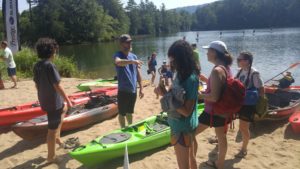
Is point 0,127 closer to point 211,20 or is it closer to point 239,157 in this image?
point 239,157

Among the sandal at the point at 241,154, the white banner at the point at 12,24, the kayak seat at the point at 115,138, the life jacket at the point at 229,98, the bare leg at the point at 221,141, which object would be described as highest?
the white banner at the point at 12,24

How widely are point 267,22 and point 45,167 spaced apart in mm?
115140

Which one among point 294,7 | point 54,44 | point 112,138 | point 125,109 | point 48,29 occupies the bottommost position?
point 112,138

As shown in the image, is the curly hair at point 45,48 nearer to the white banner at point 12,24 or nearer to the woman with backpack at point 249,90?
the woman with backpack at point 249,90

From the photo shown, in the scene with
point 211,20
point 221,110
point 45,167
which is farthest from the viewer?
point 211,20

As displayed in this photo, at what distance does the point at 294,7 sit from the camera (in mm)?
104312

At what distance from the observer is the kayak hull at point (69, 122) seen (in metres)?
5.79

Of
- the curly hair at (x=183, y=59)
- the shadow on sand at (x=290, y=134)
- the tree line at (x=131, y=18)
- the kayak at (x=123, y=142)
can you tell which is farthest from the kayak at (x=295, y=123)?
the tree line at (x=131, y=18)

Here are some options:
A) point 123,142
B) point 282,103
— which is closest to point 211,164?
point 123,142

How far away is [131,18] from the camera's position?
3748 inches

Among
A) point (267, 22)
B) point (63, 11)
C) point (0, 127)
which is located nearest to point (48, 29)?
point (63, 11)

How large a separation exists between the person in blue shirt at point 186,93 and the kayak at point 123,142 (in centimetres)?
180

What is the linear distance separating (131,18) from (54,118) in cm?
9287

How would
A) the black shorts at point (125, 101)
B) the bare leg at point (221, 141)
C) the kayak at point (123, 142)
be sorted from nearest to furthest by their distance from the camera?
1. the bare leg at point (221, 141)
2. the kayak at point (123, 142)
3. the black shorts at point (125, 101)
